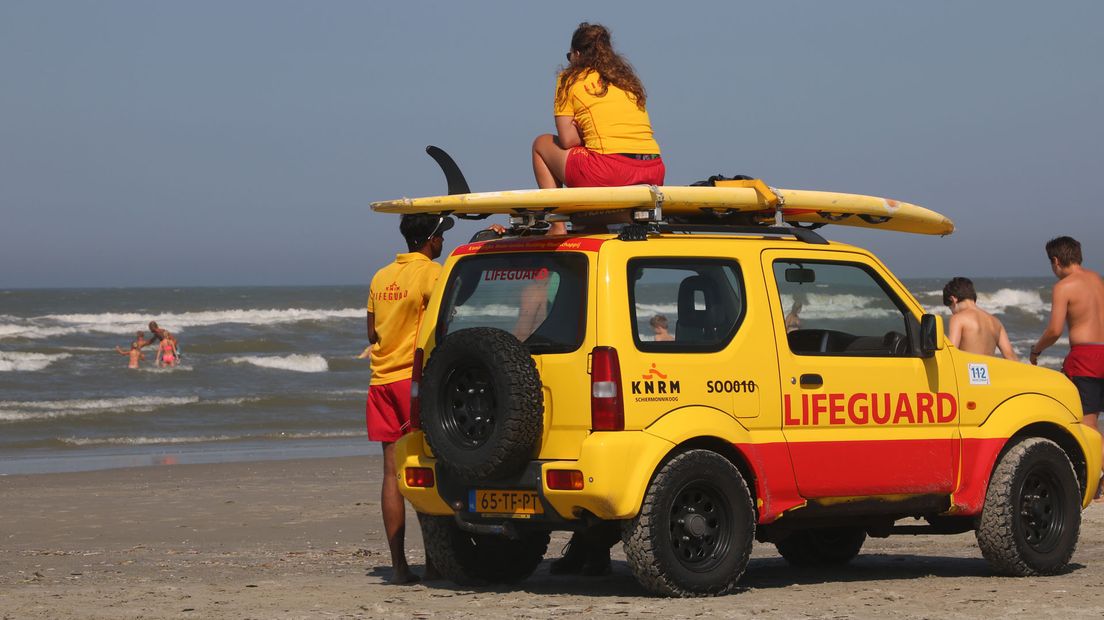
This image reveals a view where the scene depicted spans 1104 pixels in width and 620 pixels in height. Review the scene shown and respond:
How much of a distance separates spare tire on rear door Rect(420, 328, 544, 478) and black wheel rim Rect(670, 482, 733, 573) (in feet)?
2.51

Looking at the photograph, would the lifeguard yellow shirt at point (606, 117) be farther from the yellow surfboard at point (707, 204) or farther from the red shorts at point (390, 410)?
the red shorts at point (390, 410)

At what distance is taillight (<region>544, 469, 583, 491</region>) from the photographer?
6.80 m

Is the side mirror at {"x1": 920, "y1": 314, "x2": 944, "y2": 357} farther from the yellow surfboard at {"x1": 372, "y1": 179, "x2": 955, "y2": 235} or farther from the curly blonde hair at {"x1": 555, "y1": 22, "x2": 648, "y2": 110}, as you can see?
the curly blonde hair at {"x1": 555, "y1": 22, "x2": 648, "y2": 110}

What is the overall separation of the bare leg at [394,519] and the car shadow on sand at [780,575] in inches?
5.7

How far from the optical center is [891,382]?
7801 millimetres

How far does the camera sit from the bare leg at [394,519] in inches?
323

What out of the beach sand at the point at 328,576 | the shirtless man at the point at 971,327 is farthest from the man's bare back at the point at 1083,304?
the beach sand at the point at 328,576

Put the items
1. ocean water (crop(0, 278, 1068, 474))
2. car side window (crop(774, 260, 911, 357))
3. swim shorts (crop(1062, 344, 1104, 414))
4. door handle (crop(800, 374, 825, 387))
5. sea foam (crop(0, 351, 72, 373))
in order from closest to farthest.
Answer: door handle (crop(800, 374, 825, 387))
car side window (crop(774, 260, 911, 357))
swim shorts (crop(1062, 344, 1104, 414))
ocean water (crop(0, 278, 1068, 474))
sea foam (crop(0, 351, 72, 373))

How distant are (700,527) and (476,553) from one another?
1.39 m

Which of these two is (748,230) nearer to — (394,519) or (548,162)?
(548,162)

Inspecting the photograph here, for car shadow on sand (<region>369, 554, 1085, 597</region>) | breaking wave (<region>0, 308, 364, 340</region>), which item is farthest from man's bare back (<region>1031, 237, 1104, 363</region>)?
breaking wave (<region>0, 308, 364, 340</region>)

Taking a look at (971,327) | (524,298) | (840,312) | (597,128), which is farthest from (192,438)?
(524,298)

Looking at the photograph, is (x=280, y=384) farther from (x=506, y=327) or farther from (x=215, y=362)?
(x=506, y=327)

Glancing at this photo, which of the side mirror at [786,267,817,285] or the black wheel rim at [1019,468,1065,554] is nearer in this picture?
the side mirror at [786,267,817,285]
